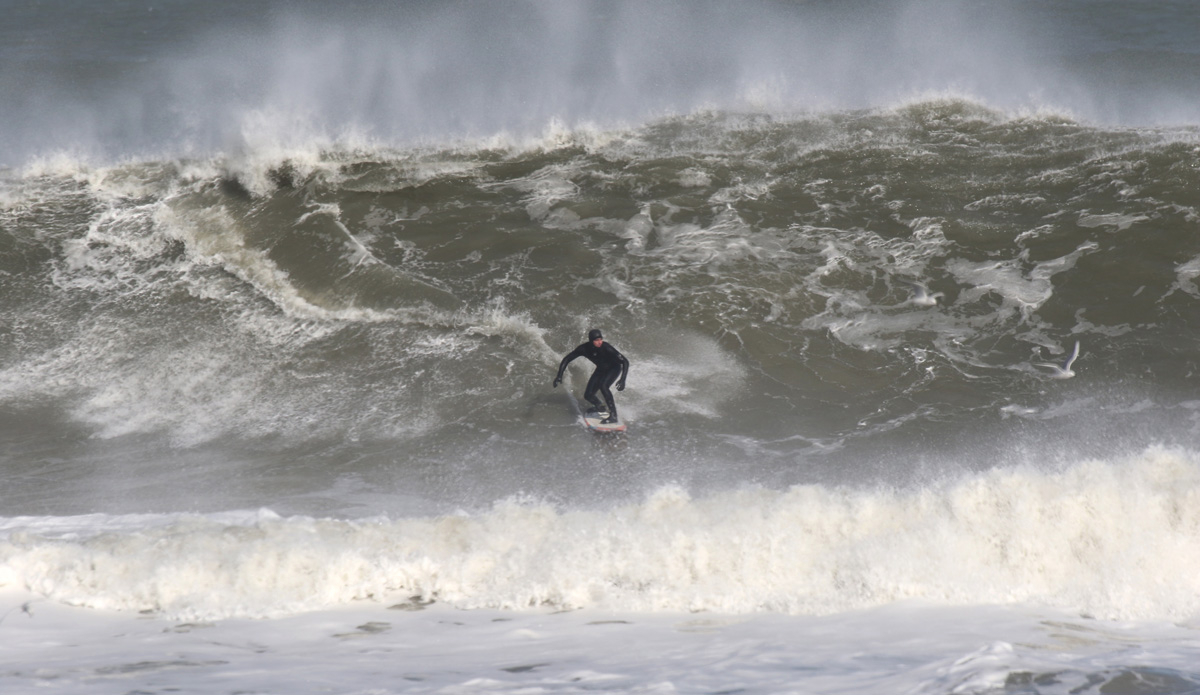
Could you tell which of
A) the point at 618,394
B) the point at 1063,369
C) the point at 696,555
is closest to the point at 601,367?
the point at 618,394

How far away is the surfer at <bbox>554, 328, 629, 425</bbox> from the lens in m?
11.3

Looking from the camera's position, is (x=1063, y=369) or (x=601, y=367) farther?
(x=1063, y=369)

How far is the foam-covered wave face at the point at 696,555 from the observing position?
8234mm

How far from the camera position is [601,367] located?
37.7 ft

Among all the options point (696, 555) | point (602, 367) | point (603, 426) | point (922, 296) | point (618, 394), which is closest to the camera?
point (696, 555)

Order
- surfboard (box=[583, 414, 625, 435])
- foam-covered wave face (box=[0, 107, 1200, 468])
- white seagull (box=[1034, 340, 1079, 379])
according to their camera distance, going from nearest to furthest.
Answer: surfboard (box=[583, 414, 625, 435]), foam-covered wave face (box=[0, 107, 1200, 468]), white seagull (box=[1034, 340, 1079, 379])

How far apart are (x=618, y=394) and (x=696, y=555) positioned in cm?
365

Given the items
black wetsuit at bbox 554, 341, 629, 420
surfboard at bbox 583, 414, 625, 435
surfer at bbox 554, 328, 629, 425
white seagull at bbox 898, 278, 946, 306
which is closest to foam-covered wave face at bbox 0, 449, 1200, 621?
surfboard at bbox 583, 414, 625, 435

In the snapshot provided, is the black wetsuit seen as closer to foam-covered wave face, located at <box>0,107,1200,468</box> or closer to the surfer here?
the surfer

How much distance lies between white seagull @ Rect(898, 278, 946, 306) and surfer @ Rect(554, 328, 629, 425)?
491cm

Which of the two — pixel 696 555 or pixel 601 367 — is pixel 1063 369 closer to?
pixel 601 367

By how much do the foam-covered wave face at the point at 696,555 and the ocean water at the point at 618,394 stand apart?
4 centimetres

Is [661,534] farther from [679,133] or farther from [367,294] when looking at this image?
[679,133]

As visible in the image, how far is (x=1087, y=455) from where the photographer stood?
34.0 feet
